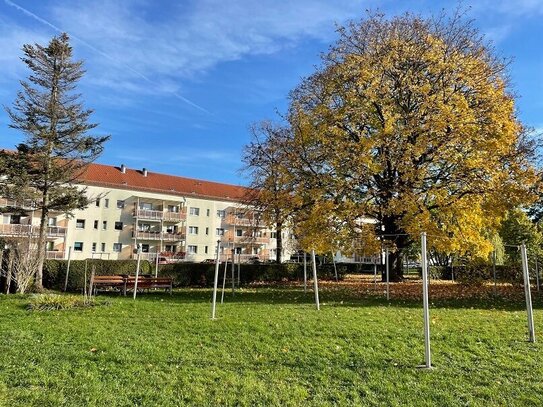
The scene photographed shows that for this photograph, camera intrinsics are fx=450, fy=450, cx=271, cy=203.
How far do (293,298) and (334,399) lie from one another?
32.9ft

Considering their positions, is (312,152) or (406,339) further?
(312,152)

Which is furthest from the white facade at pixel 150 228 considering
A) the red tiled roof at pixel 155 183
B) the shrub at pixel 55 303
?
the shrub at pixel 55 303

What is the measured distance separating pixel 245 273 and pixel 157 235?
1320 inches

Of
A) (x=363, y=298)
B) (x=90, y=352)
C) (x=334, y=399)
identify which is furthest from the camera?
(x=363, y=298)

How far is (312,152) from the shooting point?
65.9ft

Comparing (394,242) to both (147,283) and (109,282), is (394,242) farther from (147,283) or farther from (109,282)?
(109,282)

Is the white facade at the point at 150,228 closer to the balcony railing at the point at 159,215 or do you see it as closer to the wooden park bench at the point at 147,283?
the balcony railing at the point at 159,215

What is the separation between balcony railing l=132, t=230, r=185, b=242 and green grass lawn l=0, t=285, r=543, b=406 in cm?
4687

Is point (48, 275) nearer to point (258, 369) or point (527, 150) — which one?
point (258, 369)

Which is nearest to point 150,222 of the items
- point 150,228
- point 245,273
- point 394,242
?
point 150,228

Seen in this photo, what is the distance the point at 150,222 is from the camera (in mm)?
58219

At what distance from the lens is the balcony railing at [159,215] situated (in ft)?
187

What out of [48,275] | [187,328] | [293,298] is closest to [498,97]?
[293,298]

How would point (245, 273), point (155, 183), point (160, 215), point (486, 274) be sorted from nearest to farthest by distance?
1. point (486, 274)
2. point (245, 273)
3. point (160, 215)
4. point (155, 183)
